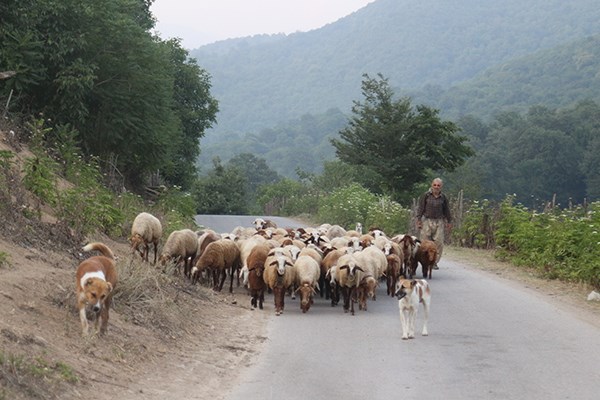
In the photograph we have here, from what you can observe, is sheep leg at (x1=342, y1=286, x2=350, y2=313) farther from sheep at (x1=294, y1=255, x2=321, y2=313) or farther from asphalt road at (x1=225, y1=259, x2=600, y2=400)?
sheep at (x1=294, y1=255, x2=321, y2=313)

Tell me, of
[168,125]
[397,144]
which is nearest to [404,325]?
[168,125]

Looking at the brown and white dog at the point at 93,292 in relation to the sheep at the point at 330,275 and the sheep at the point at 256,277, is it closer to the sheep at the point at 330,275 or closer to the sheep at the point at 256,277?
Result: the sheep at the point at 256,277

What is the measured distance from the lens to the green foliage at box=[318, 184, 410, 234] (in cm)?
3012

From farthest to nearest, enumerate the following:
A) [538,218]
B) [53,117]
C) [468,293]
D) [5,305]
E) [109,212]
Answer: [53,117]
[538,218]
[109,212]
[468,293]
[5,305]

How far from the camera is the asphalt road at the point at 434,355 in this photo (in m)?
8.43

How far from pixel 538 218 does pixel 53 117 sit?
1283 cm

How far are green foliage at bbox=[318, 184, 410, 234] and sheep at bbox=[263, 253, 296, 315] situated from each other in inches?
638

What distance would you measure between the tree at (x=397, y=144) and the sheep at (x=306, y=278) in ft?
86.6

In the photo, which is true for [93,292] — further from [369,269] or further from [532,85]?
[532,85]

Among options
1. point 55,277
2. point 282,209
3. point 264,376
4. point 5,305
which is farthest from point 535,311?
point 282,209

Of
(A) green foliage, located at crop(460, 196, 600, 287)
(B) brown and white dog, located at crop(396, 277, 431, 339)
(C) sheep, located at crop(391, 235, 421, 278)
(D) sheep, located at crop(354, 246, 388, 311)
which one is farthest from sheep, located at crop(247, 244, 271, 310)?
(A) green foliage, located at crop(460, 196, 600, 287)

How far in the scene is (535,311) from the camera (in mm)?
13570

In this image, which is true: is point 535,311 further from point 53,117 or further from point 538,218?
point 53,117

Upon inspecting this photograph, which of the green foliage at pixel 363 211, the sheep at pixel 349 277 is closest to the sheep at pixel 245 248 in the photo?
the sheep at pixel 349 277
